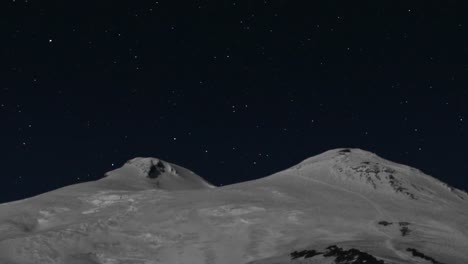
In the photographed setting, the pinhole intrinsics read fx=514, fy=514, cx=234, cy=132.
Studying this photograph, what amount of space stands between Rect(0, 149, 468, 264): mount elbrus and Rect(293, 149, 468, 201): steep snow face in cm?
38

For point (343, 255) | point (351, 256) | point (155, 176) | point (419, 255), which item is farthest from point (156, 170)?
point (419, 255)

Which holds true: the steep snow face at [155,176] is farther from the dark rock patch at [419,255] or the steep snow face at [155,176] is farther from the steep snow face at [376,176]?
the dark rock patch at [419,255]

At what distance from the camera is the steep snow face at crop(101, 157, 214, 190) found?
147125 mm

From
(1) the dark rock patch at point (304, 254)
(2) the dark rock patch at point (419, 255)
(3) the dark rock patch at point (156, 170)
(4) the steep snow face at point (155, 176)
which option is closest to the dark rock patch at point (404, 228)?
(2) the dark rock patch at point (419, 255)

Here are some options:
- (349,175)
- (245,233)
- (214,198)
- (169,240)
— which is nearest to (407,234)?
(245,233)

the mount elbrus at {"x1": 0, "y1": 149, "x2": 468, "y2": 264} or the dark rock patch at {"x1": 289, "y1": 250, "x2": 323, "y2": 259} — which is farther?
the mount elbrus at {"x1": 0, "y1": 149, "x2": 468, "y2": 264}

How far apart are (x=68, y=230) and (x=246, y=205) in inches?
1051

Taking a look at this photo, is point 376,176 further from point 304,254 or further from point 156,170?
point 156,170

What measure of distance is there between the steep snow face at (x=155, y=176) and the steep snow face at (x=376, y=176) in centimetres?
4619

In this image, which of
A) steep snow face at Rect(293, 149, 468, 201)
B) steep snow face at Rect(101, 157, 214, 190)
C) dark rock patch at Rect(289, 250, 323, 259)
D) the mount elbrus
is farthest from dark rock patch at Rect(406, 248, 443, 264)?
steep snow face at Rect(101, 157, 214, 190)

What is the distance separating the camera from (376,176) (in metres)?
108

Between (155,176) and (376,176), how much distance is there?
77551 mm

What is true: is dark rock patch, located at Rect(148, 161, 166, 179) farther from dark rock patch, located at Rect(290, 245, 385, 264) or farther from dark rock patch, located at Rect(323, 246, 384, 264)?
dark rock patch, located at Rect(323, 246, 384, 264)

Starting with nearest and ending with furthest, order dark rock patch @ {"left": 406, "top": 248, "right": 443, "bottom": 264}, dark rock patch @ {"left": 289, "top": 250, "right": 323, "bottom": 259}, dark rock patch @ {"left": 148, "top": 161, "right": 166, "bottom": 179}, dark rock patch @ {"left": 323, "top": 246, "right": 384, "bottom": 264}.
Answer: dark rock patch @ {"left": 323, "top": 246, "right": 384, "bottom": 264} → dark rock patch @ {"left": 406, "top": 248, "right": 443, "bottom": 264} → dark rock patch @ {"left": 289, "top": 250, "right": 323, "bottom": 259} → dark rock patch @ {"left": 148, "top": 161, "right": 166, "bottom": 179}
